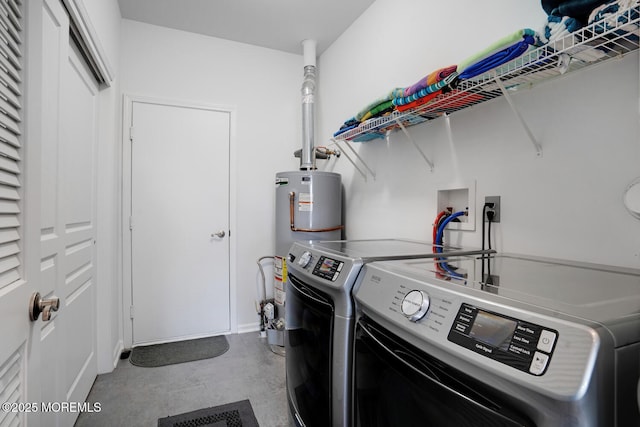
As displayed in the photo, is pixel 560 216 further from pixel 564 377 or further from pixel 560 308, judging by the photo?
pixel 564 377

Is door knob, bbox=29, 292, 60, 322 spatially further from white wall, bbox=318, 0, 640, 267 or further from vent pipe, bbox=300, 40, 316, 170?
vent pipe, bbox=300, 40, 316, 170

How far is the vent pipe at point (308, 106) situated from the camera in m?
2.71

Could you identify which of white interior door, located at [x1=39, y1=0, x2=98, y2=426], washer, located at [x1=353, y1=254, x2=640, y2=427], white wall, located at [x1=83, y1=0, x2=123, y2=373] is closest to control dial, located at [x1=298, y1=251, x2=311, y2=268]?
washer, located at [x1=353, y1=254, x2=640, y2=427]

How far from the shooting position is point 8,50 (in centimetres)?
83

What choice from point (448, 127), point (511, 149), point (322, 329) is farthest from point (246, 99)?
point (322, 329)

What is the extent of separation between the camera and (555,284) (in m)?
0.76

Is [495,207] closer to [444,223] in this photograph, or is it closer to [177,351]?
[444,223]

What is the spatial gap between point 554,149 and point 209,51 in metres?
2.80

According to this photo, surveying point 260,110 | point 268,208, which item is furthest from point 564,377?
point 260,110

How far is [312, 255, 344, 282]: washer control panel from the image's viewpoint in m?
1.08

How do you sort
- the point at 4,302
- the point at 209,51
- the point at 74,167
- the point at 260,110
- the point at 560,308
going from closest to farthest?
the point at 560,308, the point at 4,302, the point at 74,167, the point at 209,51, the point at 260,110

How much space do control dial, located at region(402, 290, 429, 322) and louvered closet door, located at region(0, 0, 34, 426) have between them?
3.01 feet

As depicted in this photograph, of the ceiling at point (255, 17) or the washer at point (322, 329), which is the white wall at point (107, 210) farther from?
the washer at point (322, 329)

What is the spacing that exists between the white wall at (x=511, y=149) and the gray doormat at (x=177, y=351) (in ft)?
5.19
